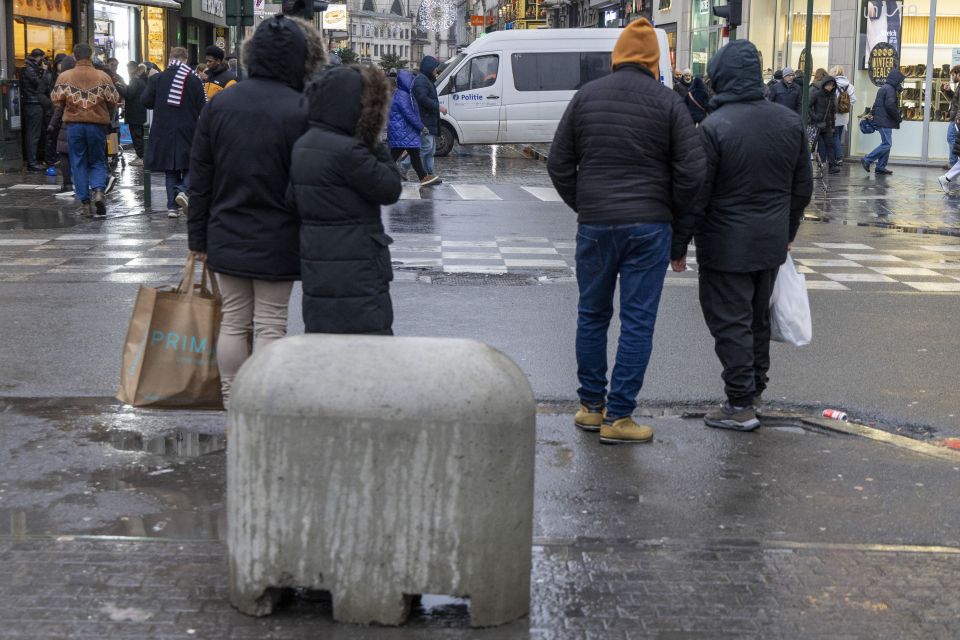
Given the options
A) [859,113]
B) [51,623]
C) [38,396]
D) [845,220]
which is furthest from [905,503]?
[859,113]

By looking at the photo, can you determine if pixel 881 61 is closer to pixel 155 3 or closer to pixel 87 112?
pixel 155 3

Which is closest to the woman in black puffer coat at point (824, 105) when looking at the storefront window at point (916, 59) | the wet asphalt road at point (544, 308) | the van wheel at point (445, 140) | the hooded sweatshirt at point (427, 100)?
the storefront window at point (916, 59)

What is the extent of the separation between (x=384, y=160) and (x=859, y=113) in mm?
24688

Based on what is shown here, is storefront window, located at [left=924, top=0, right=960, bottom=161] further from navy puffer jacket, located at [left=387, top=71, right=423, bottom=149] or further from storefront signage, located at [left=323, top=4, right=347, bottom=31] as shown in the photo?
storefront signage, located at [left=323, top=4, right=347, bottom=31]

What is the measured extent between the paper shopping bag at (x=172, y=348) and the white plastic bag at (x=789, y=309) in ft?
8.91

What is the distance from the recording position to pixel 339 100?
5211 mm

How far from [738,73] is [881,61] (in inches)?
910

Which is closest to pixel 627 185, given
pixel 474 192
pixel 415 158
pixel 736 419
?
pixel 736 419

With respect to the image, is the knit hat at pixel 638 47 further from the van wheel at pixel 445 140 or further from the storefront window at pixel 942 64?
the storefront window at pixel 942 64

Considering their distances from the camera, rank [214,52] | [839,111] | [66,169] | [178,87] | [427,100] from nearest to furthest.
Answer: [178,87] → [214,52] → [66,169] → [427,100] → [839,111]

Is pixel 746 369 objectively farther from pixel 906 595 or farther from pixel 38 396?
pixel 38 396

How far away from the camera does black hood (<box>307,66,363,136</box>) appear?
5.21m

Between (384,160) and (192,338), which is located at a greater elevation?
(384,160)

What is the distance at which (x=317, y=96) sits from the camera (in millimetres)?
5262
